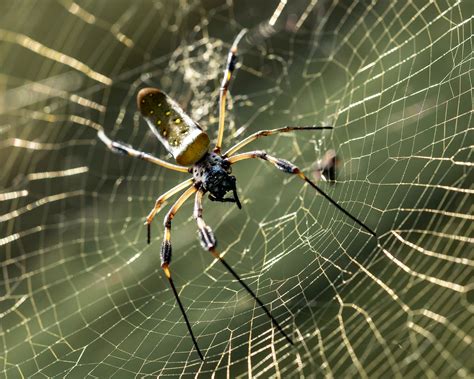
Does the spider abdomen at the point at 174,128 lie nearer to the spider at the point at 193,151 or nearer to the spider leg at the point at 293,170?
the spider at the point at 193,151

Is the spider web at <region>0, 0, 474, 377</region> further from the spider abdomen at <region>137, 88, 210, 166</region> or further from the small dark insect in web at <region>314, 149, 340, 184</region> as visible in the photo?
the spider abdomen at <region>137, 88, 210, 166</region>

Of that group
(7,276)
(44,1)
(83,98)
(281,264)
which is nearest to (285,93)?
(281,264)

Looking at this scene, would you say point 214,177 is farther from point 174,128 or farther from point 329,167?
point 329,167

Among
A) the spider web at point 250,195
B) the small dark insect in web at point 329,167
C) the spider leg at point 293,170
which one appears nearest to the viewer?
the spider web at point 250,195

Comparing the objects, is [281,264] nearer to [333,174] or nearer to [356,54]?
[333,174]

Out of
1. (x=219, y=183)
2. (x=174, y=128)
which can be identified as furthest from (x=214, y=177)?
(x=174, y=128)

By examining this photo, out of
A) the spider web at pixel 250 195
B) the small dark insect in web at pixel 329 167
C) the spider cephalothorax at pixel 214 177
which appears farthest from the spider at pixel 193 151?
the spider web at pixel 250 195
